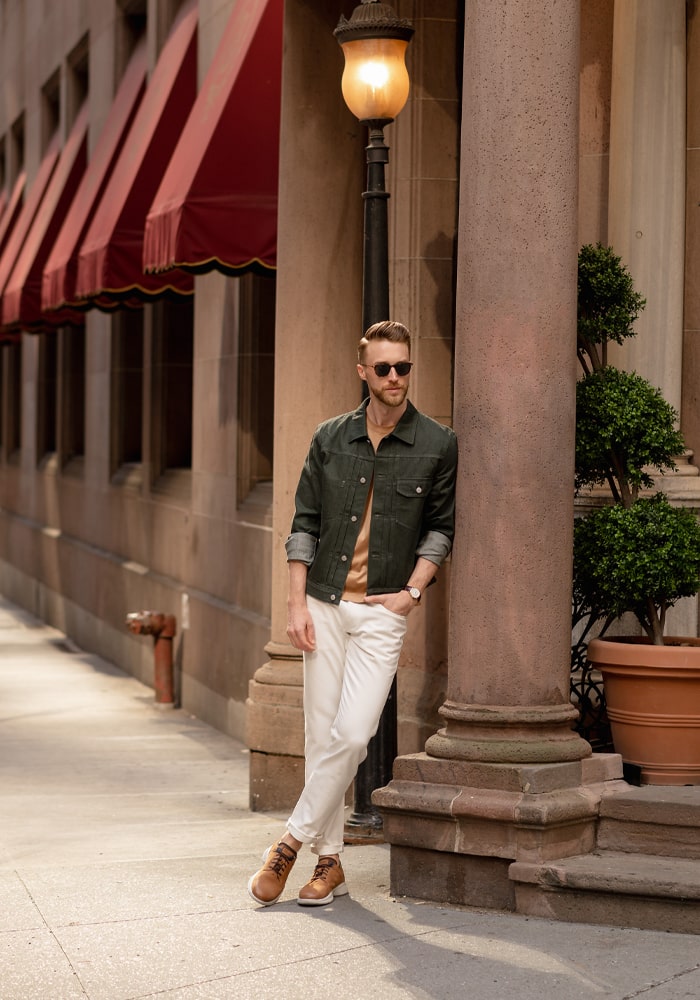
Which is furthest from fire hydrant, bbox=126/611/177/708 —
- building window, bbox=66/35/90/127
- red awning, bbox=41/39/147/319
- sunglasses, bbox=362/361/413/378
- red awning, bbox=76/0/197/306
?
building window, bbox=66/35/90/127

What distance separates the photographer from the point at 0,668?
58.7 feet

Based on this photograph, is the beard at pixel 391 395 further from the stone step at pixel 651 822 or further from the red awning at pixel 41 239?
the red awning at pixel 41 239

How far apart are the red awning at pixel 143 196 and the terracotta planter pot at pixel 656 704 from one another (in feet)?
25.7

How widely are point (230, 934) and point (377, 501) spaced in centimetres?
177

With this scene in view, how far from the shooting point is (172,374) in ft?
54.7

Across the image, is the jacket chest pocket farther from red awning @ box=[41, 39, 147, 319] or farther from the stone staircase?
red awning @ box=[41, 39, 147, 319]

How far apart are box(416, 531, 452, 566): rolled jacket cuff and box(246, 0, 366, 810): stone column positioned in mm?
2997

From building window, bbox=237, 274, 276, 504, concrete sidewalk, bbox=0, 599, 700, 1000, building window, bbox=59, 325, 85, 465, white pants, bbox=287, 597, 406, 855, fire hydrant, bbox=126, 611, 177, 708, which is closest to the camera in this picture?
concrete sidewalk, bbox=0, 599, 700, 1000

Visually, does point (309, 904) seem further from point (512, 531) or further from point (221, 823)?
point (221, 823)

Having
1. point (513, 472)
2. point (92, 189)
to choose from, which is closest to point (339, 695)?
point (513, 472)

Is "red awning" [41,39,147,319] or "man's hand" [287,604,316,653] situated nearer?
"man's hand" [287,604,316,653]

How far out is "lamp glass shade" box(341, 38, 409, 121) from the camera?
8.45 meters

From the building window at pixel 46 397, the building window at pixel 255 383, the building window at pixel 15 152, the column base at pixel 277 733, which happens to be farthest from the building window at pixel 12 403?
the column base at pixel 277 733

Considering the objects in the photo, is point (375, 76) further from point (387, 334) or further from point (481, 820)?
point (481, 820)
